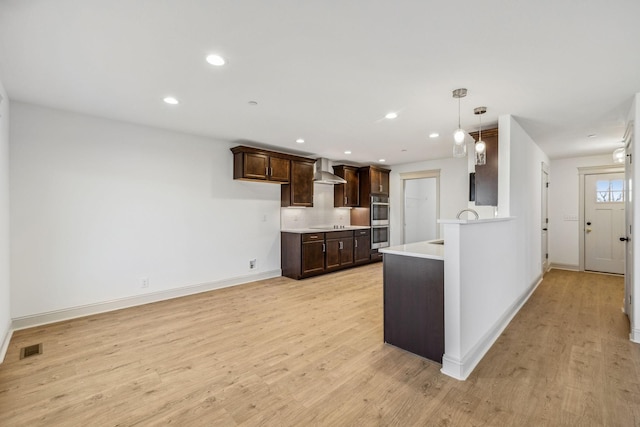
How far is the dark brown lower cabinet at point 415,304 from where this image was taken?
2430 millimetres

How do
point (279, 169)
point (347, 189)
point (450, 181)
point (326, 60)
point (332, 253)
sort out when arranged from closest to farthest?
1. point (326, 60)
2. point (279, 169)
3. point (332, 253)
4. point (450, 181)
5. point (347, 189)

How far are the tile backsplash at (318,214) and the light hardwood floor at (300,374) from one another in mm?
2488

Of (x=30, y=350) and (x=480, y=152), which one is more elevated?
(x=480, y=152)

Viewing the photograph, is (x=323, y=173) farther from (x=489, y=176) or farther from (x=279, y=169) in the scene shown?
(x=489, y=176)

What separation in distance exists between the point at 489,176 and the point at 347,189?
11.4ft

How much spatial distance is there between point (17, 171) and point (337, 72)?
356cm

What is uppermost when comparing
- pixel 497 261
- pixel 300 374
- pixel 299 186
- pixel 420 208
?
pixel 299 186

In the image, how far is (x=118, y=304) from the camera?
12.5 feet

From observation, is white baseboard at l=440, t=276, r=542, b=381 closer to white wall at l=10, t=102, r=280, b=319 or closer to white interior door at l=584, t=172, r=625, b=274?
white wall at l=10, t=102, r=280, b=319

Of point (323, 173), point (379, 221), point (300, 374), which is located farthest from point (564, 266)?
point (300, 374)

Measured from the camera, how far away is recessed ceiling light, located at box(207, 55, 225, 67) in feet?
7.25

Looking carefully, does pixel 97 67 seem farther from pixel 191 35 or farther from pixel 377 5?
pixel 377 5

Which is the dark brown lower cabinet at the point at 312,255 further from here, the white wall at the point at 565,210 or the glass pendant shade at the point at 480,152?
the white wall at the point at 565,210

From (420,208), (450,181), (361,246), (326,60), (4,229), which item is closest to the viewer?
(326,60)
